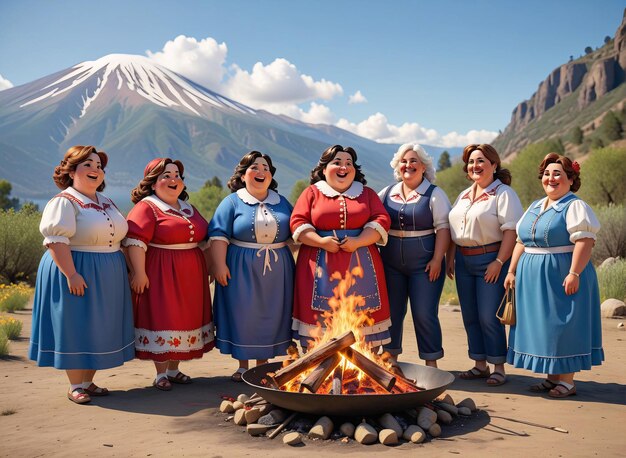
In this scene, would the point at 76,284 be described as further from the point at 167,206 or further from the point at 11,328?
the point at 11,328

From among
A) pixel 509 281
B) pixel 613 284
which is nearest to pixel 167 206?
pixel 509 281

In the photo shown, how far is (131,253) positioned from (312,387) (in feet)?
6.90

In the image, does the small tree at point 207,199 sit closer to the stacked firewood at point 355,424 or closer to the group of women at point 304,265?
the group of women at point 304,265

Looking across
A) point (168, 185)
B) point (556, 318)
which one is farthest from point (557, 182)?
point (168, 185)

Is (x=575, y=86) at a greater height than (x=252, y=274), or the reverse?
(x=575, y=86)

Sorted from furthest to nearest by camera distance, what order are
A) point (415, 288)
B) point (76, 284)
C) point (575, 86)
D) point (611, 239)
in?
point (575, 86), point (611, 239), point (415, 288), point (76, 284)

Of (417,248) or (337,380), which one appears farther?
(417,248)

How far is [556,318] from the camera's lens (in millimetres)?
5477

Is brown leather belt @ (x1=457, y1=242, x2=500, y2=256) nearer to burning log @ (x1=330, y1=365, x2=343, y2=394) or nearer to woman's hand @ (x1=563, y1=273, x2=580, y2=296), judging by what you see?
woman's hand @ (x1=563, y1=273, x2=580, y2=296)

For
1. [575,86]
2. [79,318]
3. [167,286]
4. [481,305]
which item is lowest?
[79,318]

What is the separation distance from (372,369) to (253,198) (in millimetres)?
2036

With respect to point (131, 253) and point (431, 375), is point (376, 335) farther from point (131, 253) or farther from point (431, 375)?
point (131, 253)

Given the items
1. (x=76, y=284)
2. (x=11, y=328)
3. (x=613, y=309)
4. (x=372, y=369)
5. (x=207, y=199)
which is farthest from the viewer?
(x=207, y=199)

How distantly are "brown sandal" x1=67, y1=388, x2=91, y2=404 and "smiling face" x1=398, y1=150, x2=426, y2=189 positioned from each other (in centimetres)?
338
